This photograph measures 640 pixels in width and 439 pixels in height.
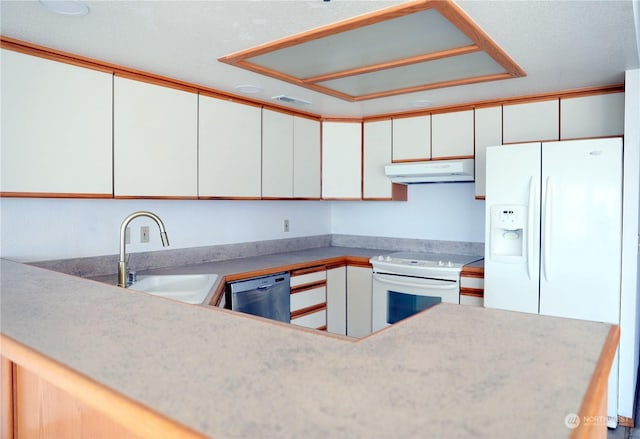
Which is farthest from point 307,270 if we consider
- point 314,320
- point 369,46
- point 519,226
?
point 369,46

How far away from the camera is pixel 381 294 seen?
3541mm

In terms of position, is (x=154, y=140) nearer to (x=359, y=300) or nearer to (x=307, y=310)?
(x=307, y=310)

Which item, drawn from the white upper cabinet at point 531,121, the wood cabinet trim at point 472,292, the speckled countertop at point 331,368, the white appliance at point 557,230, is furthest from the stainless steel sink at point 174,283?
the white upper cabinet at point 531,121

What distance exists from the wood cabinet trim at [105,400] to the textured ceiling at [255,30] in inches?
55.7

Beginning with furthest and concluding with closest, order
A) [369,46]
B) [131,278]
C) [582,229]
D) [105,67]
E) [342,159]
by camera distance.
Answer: [342,159] < [582,229] < [131,278] < [105,67] < [369,46]

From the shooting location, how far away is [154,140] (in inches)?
104

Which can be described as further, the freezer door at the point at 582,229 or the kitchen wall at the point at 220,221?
the freezer door at the point at 582,229

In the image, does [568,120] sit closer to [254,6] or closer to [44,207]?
[254,6]

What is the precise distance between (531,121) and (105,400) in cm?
328

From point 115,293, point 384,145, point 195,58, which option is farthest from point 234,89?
point 115,293

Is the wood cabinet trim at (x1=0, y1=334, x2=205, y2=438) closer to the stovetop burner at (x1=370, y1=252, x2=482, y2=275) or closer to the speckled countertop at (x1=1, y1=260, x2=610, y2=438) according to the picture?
the speckled countertop at (x1=1, y1=260, x2=610, y2=438)

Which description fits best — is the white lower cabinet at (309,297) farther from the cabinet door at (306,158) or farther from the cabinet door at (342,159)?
the cabinet door at (342,159)

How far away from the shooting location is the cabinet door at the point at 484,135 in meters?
3.31

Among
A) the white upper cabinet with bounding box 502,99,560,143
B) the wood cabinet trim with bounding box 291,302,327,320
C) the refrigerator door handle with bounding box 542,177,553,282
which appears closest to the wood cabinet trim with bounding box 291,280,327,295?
the wood cabinet trim with bounding box 291,302,327,320
